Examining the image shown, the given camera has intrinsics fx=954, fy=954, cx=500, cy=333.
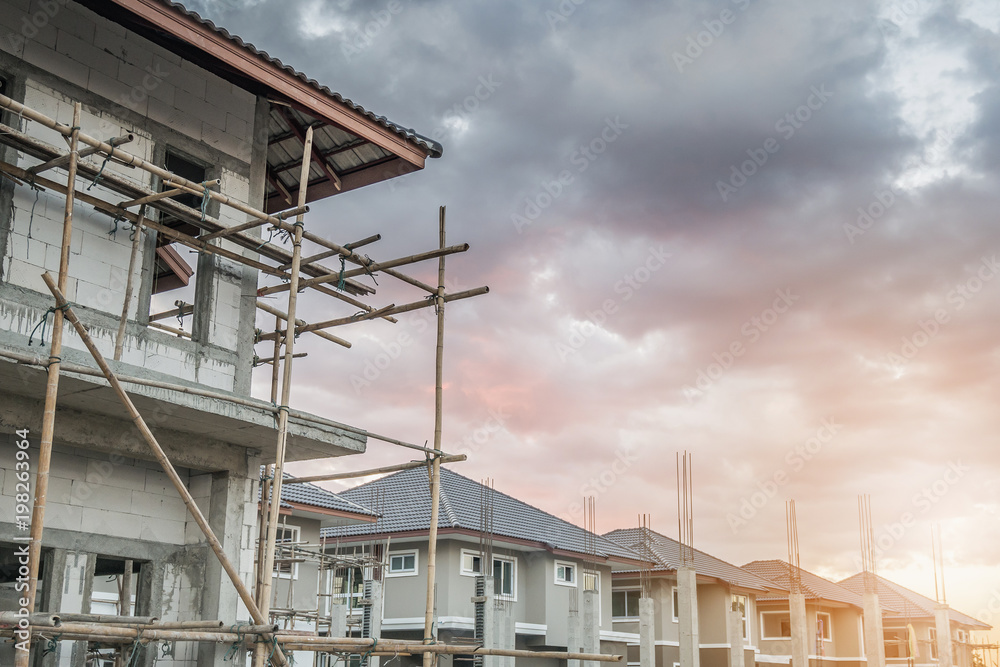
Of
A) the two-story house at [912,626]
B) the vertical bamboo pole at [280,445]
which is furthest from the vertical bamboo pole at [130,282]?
the two-story house at [912,626]

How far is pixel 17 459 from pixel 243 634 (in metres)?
2.75

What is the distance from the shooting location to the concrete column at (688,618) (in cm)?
2738

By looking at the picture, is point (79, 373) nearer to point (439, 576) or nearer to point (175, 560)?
point (175, 560)

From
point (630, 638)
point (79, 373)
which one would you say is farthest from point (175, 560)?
point (630, 638)

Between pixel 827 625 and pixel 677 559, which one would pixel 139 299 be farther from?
pixel 827 625

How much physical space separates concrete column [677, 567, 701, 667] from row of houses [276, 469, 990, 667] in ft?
0.88

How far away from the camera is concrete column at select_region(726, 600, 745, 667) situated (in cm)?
3506

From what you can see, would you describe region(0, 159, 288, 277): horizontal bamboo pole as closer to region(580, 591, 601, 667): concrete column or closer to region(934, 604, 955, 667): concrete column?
region(580, 591, 601, 667): concrete column

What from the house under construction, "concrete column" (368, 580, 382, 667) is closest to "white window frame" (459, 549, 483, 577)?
"concrete column" (368, 580, 382, 667)

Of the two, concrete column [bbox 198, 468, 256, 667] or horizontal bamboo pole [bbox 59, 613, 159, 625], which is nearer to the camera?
horizontal bamboo pole [bbox 59, 613, 159, 625]

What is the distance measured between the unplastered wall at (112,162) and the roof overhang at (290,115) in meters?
0.32

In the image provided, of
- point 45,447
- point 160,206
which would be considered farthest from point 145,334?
point 45,447

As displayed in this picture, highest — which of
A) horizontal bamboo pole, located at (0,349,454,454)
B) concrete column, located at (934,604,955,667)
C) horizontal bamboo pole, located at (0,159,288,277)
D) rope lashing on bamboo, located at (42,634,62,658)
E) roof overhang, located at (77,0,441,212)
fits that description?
roof overhang, located at (77,0,441,212)

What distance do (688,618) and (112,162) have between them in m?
22.8
